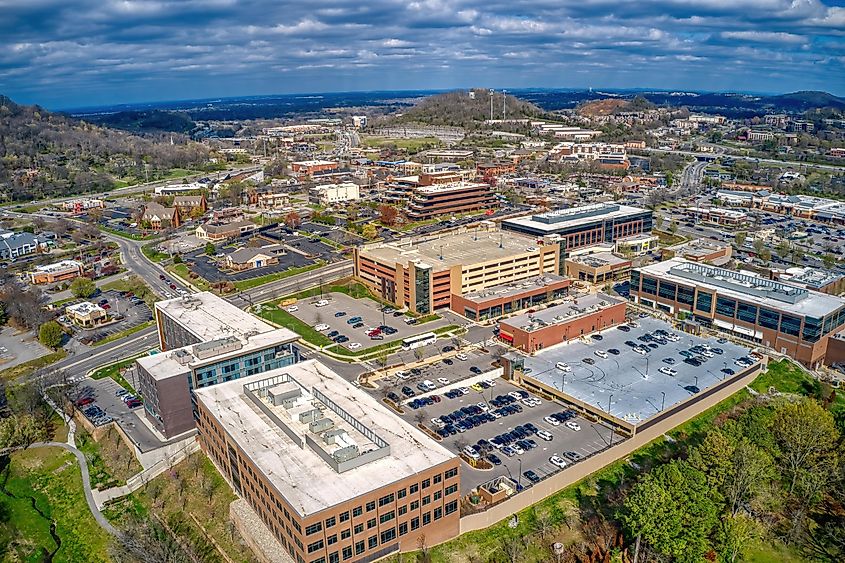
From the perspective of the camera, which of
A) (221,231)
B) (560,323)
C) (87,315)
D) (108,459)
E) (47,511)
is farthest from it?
(221,231)

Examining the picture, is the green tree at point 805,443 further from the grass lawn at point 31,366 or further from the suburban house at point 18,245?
the suburban house at point 18,245

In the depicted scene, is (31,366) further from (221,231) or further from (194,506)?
(221,231)

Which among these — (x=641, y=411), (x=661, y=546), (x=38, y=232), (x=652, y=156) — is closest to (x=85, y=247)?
(x=38, y=232)

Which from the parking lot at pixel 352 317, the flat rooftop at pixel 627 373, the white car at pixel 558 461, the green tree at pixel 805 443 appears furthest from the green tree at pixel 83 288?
the green tree at pixel 805 443

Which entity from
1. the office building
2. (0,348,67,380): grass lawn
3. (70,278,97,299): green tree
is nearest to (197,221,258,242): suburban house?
(70,278,97,299): green tree

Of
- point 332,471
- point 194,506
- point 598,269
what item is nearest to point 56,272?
point 194,506
